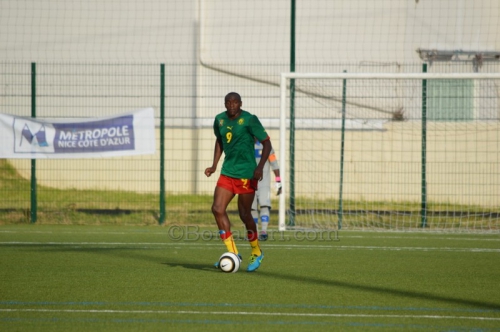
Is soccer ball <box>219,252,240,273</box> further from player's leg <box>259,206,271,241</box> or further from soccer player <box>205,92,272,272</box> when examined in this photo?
player's leg <box>259,206,271,241</box>

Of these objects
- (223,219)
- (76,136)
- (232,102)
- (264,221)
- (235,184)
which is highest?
(232,102)

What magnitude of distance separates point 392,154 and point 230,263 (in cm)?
989

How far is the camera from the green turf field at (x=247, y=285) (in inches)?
254

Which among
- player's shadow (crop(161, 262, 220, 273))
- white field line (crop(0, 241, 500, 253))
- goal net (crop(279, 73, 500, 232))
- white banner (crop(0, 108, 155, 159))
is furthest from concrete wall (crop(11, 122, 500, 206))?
player's shadow (crop(161, 262, 220, 273))

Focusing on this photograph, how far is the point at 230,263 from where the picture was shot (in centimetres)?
929

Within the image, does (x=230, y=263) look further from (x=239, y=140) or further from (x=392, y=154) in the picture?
(x=392, y=154)

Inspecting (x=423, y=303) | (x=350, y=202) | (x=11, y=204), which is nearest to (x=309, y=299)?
(x=423, y=303)

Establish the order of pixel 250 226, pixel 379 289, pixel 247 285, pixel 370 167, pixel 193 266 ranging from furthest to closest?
1. pixel 370 167
2. pixel 193 266
3. pixel 250 226
4. pixel 247 285
5. pixel 379 289

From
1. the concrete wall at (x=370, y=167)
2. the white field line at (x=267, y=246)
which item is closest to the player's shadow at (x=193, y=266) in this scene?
the white field line at (x=267, y=246)

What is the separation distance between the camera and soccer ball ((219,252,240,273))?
9297mm

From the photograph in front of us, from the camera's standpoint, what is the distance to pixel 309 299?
24.8ft

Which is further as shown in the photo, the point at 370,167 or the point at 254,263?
the point at 370,167

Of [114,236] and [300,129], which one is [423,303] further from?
[300,129]

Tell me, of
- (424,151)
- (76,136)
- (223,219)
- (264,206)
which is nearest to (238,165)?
(223,219)
